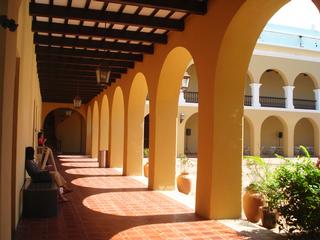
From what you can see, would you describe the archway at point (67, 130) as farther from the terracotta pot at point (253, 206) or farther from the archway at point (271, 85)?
the terracotta pot at point (253, 206)

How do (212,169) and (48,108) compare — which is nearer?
(212,169)

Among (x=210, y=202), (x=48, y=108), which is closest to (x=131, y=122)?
(x=210, y=202)

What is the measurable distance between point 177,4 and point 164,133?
161 inches

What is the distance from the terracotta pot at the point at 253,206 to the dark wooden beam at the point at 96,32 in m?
4.24

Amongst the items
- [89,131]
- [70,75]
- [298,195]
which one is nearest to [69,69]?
[70,75]

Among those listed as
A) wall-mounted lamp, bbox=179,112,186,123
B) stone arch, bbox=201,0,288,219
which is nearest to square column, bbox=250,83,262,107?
wall-mounted lamp, bbox=179,112,186,123

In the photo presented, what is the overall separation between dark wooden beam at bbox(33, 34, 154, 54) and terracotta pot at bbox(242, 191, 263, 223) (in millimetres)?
4952

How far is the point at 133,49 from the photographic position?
32.3 ft

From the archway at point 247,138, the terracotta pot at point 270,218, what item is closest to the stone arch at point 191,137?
the archway at point 247,138

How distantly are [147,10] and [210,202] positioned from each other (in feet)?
12.7

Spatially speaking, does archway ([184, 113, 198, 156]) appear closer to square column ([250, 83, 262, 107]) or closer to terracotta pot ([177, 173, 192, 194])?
square column ([250, 83, 262, 107])

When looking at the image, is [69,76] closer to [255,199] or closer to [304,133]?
[255,199]

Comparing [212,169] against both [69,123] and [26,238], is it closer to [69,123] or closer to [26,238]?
[26,238]

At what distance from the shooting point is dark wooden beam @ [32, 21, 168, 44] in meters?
8.18
